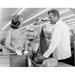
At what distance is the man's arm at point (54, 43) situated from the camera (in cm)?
274

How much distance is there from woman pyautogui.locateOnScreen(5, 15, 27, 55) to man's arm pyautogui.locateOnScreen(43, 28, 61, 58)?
0.27 metres

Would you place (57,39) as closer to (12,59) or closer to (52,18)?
(52,18)

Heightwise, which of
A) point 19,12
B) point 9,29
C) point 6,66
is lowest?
point 6,66

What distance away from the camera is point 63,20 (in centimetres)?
276

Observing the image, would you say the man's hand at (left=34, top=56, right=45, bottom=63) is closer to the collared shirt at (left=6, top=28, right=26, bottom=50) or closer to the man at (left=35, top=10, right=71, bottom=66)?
the man at (left=35, top=10, right=71, bottom=66)

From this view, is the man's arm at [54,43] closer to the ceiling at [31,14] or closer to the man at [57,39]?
the man at [57,39]

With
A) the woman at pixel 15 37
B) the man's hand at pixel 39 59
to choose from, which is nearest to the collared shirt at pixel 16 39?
the woman at pixel 15 37

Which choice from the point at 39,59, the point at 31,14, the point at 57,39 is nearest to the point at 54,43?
the point at 57,39

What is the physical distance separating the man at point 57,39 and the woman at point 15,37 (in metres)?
0.27

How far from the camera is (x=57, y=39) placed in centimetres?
275

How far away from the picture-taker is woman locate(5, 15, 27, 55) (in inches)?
107

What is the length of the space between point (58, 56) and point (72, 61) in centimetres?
17
